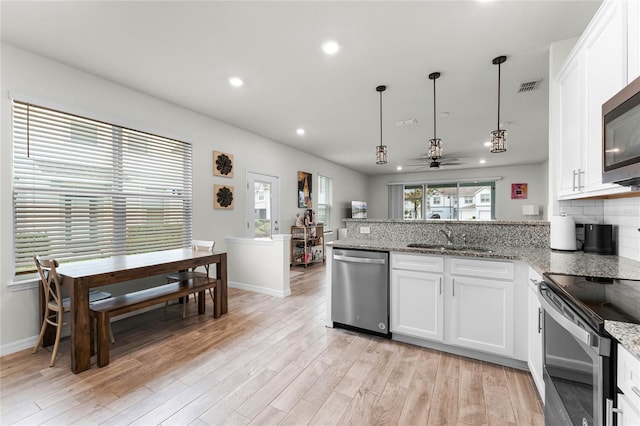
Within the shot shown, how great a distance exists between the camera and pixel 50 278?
2309mm

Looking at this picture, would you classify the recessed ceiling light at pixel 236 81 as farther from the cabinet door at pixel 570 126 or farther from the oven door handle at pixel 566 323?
the oven door handle at pixel 566 323

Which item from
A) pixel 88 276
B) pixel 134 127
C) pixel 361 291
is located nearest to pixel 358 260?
pixel 361 291

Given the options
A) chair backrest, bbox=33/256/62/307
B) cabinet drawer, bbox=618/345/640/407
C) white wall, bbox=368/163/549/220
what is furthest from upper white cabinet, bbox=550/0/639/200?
white wall, bbox=368/163/549/220

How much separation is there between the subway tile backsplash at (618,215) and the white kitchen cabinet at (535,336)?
0.65 metres

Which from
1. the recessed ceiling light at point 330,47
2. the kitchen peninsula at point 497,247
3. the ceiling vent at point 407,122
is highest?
the recessed ceiling light at point 330,47

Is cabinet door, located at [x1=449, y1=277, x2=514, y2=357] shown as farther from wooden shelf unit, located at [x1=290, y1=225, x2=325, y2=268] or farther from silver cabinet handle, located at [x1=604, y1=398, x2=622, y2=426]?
wooden shelf unit, located at [x1=290, y1=225, x2=325, y2=268]

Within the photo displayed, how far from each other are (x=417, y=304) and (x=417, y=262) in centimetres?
37

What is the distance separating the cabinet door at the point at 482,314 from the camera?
213cm

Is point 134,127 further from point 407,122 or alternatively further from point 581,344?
point 581,344

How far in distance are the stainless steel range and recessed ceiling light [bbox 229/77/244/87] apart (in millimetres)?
3203

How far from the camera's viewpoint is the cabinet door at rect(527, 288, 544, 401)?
5.75ft

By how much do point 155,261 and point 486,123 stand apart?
16.8ft

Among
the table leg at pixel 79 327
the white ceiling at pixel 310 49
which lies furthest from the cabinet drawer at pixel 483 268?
the table leg at pixel 79 327

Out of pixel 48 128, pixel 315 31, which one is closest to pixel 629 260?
pixel 315 31
